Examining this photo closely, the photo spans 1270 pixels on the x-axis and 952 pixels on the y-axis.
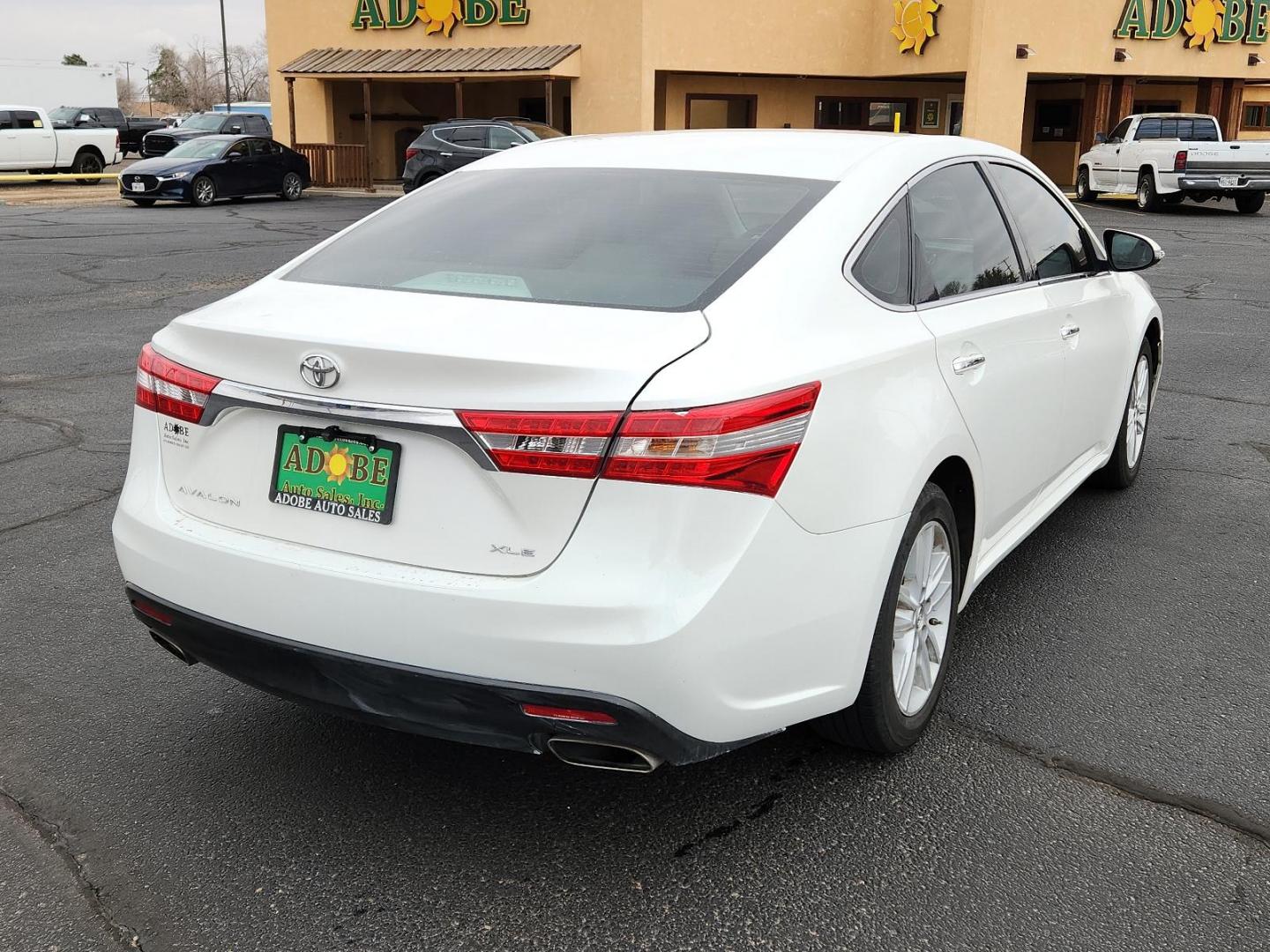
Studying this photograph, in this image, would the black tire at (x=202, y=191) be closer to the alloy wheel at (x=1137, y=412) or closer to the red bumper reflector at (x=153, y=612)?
the alloy wheel at (x=1137, y=412)

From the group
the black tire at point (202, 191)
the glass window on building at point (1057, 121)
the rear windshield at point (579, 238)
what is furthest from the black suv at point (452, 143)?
the rear windshield at point (579, 238)

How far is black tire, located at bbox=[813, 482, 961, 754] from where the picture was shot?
3021mm

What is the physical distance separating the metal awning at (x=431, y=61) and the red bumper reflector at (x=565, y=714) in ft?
89.7

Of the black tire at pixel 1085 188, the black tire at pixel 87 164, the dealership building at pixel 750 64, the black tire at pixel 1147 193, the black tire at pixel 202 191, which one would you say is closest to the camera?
the black tire at pixel 1147 193

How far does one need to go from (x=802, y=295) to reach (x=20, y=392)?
6.55 metres

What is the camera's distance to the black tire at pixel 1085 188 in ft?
87.6

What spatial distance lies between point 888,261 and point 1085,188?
85.5 feet

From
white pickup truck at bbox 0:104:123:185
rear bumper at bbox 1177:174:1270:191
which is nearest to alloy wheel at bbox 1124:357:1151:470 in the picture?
rear bumper at bbox 1177:174:1270:191

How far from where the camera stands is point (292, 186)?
28.2 metres

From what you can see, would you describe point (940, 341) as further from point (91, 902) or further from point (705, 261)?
point (91, 902)

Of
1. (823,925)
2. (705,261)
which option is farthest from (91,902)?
(705,261)

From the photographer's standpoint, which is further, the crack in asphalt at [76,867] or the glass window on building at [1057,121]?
the glass window on building at [1057,121]

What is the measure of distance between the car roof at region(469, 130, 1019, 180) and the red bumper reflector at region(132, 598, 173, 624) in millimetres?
1710

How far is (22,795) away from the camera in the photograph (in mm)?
3219
